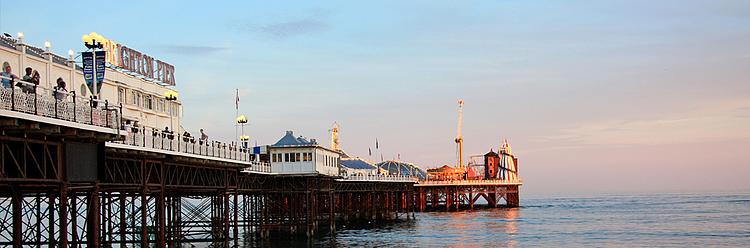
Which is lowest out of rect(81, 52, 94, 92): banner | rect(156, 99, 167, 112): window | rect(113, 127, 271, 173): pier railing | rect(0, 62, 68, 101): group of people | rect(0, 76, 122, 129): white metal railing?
rect(113, 127, 271, 173): pier railing

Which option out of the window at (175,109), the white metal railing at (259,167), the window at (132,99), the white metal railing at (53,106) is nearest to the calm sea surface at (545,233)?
the white metal railing at (259,167)

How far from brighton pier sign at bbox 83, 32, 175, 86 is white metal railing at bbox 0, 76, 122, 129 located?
2218 centimetres

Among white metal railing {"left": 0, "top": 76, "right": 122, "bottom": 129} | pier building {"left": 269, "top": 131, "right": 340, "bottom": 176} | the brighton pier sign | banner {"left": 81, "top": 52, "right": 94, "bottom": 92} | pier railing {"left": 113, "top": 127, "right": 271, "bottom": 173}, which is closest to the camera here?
white metal railing {"left": 0, "top": 76, "right": 122, "bottom": 129}

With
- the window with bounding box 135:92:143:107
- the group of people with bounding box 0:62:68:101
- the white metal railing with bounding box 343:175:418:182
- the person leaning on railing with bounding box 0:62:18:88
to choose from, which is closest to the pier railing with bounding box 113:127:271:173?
the group of people with bounding box 0:62:68:101

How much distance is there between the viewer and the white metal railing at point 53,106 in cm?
2927

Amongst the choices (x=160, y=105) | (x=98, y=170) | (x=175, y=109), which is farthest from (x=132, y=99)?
(x=98, y=170)

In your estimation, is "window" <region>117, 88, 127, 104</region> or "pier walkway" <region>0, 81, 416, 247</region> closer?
"pier walkway" <region>0, 81, 416, 247</region>

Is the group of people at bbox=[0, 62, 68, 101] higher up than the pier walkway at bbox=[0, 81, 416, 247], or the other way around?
the group of people at bbox=[0, 62, 68, 101]

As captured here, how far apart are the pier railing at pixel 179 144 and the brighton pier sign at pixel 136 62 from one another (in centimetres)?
686

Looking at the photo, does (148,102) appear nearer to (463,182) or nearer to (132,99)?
(132,99)

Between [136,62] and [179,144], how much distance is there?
1328 centimetres

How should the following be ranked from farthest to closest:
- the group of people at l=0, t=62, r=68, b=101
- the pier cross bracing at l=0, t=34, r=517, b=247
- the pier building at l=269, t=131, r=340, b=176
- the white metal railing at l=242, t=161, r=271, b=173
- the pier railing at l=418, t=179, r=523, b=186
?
the pier railing at l=418, t=179, r=523, b=186, the pier building at l=269, t=131, r=340, b=176, the white metal railing at l=242, t=161, r=271, b=173, the pier cross bracing at l=0, t=34, r=517, b=247, the group of people at l=0, t=62, r=68, b=101

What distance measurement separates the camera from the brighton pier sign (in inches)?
2370

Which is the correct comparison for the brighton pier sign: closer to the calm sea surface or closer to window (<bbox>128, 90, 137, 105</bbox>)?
window (<bbox>128, 90, 137, 105</bbox>)
